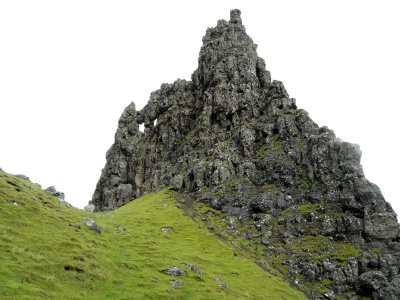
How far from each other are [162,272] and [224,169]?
6235 centimetres

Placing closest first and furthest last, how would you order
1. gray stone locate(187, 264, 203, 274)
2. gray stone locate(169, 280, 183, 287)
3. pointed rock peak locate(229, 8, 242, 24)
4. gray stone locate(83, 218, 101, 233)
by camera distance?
1. gray stone locate(169, 280, 183, 287)
2. gray stone locate(187, 264, 203, 274)
3. gray stone locate(83, 218, 101, 233)
4. pointed rock peak locate(229, 8, 242, 24)

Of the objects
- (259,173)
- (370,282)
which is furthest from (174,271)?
(259,173)

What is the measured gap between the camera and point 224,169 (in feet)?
384

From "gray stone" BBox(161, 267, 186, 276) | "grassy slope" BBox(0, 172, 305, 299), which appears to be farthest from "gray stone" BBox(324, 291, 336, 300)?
"gray stone" BBox(161, 267, 186, 276)

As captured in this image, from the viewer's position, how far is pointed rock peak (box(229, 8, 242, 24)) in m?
174

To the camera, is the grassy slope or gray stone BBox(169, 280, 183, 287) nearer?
the grassy slope

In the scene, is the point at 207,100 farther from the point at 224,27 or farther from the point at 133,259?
the point at 133,259

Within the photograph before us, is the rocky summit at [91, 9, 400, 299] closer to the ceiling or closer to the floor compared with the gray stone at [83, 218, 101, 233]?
closer to the ceiling

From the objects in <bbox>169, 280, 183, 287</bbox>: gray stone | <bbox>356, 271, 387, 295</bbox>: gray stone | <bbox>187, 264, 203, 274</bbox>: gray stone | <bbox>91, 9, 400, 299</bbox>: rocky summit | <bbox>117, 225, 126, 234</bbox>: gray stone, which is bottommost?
<bbox>169, 280, 183, 287</bbox>: gray stone

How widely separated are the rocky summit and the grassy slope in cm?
1173

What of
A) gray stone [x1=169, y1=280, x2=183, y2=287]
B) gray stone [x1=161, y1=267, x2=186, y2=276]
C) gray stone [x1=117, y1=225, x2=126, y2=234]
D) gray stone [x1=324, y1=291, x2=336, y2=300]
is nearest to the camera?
gray stone [x1=169, y1=280, x2=183, y2=287]

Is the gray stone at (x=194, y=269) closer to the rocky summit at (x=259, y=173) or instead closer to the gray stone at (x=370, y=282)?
the rocky summit at (x=259, y=173)

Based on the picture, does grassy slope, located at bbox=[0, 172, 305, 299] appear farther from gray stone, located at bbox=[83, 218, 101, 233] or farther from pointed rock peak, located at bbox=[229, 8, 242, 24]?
pointed rock peak, located at bbox=[229, 8, 242, 24]

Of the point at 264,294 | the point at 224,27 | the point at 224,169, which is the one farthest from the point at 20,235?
the point at 224,27
